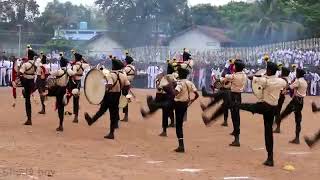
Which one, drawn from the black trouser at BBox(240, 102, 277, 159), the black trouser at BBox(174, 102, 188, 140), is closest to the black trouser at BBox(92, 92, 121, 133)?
the black trouser at BBox(174, 102, 188, 140)

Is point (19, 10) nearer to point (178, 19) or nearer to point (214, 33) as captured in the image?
point (178, 19)

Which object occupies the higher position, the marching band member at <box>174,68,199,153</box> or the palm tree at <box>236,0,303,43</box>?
the palm tree at <box>236,0,303,43</box>

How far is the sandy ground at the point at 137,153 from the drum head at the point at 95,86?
984 mm

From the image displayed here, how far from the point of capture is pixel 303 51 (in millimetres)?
33688

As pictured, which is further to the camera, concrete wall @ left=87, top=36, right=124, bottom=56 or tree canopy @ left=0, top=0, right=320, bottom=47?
concrete wall @ left=87, top=36, right=124, bottom=56

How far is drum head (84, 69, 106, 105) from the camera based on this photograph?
46.4 feet

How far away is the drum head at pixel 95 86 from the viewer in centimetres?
1413

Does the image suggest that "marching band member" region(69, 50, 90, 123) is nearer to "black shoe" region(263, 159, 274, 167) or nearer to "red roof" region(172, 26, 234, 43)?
"black shoe" region(263, 159, 274, 167)

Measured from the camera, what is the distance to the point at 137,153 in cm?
1262

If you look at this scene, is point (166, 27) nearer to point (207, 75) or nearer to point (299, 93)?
point (207, 75)

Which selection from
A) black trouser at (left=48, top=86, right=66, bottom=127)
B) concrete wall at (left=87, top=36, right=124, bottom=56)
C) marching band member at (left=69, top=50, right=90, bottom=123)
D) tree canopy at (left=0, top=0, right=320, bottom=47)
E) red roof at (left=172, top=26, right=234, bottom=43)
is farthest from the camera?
concrete wall at (left=87, top=36, right=124, bottom=56)

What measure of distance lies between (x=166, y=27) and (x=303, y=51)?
27980 mm

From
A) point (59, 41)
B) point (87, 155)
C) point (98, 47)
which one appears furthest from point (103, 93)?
point (98, 47)

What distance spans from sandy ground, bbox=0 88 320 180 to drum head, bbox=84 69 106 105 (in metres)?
0.98
